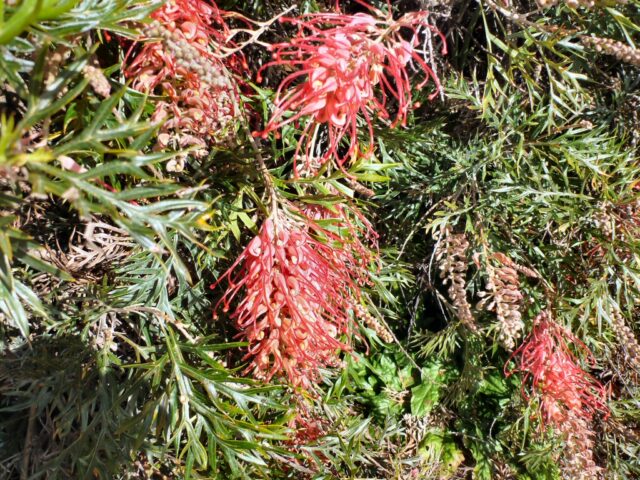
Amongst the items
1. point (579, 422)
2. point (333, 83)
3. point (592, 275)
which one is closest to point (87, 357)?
point (333, 83)

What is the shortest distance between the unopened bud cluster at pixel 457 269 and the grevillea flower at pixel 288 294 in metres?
0.26

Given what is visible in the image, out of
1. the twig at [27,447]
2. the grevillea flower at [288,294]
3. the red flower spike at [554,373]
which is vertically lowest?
the red flower spike at [554,373]

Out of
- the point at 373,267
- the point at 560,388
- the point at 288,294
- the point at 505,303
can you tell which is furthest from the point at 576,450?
the point at 288,294

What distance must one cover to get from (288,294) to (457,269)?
45 cm

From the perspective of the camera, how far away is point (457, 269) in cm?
126

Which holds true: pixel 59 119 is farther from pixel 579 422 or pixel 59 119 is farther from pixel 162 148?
pixel 579 422

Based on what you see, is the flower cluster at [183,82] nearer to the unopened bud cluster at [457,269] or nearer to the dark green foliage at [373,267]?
the dark green foliage at [373,267]

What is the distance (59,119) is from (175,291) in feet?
1.40

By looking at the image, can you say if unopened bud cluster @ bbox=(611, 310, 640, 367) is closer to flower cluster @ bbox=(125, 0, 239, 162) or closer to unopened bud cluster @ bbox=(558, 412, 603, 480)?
unopened bud cluster @ bbox=(558, 412, 603, 480)

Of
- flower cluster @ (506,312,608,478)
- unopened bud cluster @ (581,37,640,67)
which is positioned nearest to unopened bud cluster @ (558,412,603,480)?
flower cluster @ (506,312,608,478)

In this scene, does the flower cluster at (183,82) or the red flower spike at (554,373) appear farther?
the red flower spike at (554,373)

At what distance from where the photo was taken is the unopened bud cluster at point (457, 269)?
1180mm

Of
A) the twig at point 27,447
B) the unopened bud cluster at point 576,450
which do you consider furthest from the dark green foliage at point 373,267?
the unopened bud cluster at point 576,450

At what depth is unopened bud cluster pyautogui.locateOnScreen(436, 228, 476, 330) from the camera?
3.87ft
